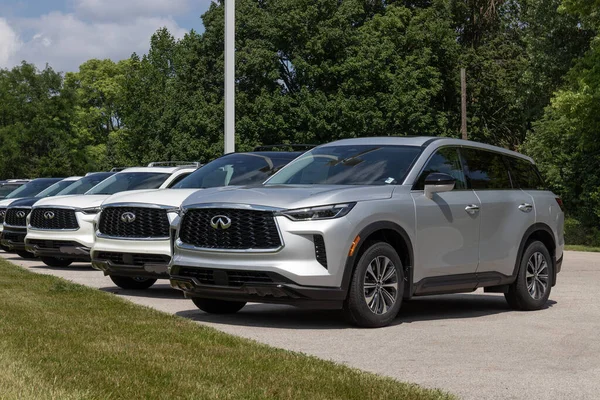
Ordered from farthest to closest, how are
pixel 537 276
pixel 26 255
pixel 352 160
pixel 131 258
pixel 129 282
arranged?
pixel 26 255, pixel 129 282, pixel 131 258, pixel 537 276, pixel 352 160

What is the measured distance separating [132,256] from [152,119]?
55374 millimetres

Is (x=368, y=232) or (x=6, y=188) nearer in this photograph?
(x=368, y=232)

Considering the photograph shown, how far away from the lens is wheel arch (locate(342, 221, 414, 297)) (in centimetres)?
973

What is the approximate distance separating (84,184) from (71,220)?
3689mm

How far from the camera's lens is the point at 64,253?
60.2ft

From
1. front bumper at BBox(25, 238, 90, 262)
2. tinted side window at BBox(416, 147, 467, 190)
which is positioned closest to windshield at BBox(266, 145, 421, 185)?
tinted side window at BBox(416, 147, 467, 190)

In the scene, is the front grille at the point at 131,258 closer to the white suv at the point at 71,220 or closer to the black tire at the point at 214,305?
the black tire at the point at 214,305

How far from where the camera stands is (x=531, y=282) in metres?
12.3

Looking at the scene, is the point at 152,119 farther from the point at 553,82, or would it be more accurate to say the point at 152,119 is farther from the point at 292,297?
the point at 292,297

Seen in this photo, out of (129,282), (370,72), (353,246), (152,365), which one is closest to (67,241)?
(129,282)

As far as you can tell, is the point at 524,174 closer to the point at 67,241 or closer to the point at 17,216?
the point at 67,241

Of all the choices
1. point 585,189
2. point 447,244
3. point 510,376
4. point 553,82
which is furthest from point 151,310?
point 553,82

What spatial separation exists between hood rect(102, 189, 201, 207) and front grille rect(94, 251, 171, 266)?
739mm

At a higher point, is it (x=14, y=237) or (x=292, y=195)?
(x=292, y=195)
